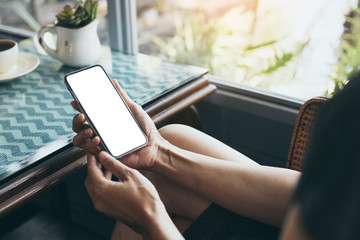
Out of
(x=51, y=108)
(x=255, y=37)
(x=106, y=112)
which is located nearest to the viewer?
(x=106, y=112)

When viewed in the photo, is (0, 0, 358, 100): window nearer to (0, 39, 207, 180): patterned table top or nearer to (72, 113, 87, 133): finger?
(0, 39, 207, 180): patterned table top

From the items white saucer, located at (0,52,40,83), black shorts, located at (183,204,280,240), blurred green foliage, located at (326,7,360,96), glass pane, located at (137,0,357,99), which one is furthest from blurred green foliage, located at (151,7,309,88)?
black shorts, located at (183,204,280,240)

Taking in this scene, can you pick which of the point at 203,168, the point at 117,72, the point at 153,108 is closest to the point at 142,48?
the point at 117,72

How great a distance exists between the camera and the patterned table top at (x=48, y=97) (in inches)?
23.7

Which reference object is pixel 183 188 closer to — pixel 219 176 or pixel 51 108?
pixel 219 176

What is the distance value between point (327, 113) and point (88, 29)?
2.39 ft

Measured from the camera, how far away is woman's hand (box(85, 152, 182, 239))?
19.5 inches

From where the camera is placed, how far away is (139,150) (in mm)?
646

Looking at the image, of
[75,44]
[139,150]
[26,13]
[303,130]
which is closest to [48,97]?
[75,44]

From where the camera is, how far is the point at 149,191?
53 cm

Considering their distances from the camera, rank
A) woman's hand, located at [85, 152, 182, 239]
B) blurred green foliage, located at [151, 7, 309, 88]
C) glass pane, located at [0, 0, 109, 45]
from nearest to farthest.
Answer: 1. woman's hand, located at [85, 152, 182, 239]
2. blurred green foliage, located at [151, 7, 309, 88]
3. glass pane, located at [0, 0, 109, 45]

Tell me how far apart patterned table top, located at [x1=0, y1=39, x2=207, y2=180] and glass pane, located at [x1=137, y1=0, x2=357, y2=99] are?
263mm

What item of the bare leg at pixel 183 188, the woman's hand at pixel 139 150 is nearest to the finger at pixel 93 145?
the woman's hand at pixel 139 150

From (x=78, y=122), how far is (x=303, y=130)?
444mm
